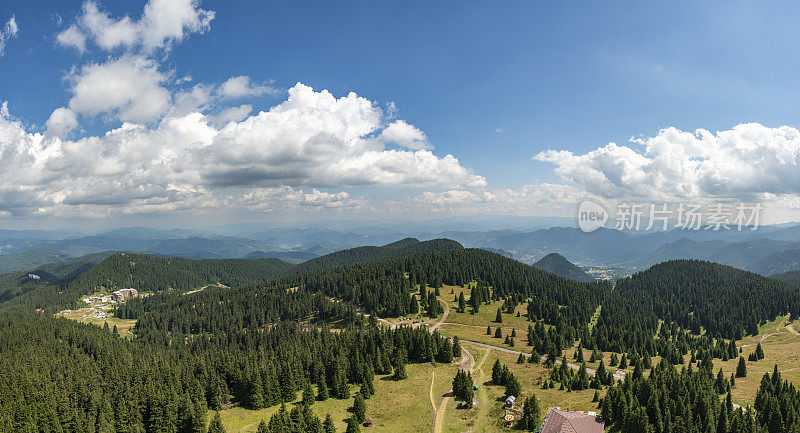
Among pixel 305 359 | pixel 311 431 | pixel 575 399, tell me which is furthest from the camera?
pixel 305 359

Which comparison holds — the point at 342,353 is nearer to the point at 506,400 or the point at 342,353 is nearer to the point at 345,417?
the point at 345,417

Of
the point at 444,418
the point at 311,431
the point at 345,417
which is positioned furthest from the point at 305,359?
the point at 444,418

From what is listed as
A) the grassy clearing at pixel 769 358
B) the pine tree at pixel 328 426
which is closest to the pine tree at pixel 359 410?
the pine tree at pixel 328 426

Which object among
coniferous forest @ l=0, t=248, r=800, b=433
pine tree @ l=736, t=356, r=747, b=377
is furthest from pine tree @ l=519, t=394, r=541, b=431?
pine tree @ l=736, t=356, r=747, b=377

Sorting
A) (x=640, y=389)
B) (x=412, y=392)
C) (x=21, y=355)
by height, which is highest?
(x=640, y=389)

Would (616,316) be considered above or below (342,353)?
below

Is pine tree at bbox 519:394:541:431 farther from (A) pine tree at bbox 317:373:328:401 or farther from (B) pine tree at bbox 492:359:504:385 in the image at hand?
(A) pine tree at bbox 317:373:328:401

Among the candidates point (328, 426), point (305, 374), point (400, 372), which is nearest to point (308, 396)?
point (305, 374)
